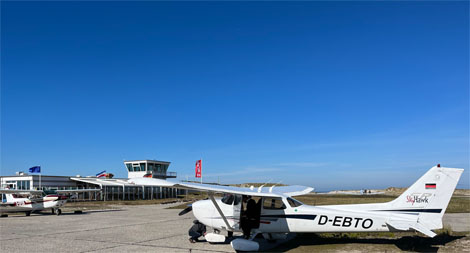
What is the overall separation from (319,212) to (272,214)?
1330 mm

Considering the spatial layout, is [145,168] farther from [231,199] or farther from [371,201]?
[231,199]

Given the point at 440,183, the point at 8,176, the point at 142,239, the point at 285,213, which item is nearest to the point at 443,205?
the point at 440,183

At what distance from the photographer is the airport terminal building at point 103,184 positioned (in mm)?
42938

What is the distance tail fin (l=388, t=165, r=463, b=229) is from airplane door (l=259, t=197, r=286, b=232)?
3.25 m

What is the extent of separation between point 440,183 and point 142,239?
30.1 feet

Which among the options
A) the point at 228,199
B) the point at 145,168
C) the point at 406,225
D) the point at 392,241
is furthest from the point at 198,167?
the point at 145,168

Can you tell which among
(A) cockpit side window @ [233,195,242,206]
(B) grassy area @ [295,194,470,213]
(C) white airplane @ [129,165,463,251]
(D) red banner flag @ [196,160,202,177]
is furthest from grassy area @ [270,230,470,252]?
(B) grassy area @ [295,194,470,213]

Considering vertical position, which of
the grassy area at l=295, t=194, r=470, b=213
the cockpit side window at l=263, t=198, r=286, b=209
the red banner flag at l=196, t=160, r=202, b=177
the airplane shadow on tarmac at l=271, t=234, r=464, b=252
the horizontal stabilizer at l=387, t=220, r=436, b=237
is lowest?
the grassy area at l=295, t=194, r=470, b=213

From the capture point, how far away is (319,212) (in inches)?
376

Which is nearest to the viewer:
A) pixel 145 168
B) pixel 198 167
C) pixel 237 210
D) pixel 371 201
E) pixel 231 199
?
pixel 237 210

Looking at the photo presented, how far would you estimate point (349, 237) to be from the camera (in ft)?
36.8

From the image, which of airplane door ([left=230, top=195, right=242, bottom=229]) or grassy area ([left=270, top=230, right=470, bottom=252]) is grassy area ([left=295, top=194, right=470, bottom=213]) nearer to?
grassy area ([left=270, top=230, right=470, bottom=252])

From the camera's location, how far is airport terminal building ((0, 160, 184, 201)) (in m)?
42.9

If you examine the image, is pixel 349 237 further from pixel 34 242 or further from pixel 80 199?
pixel 80 199
